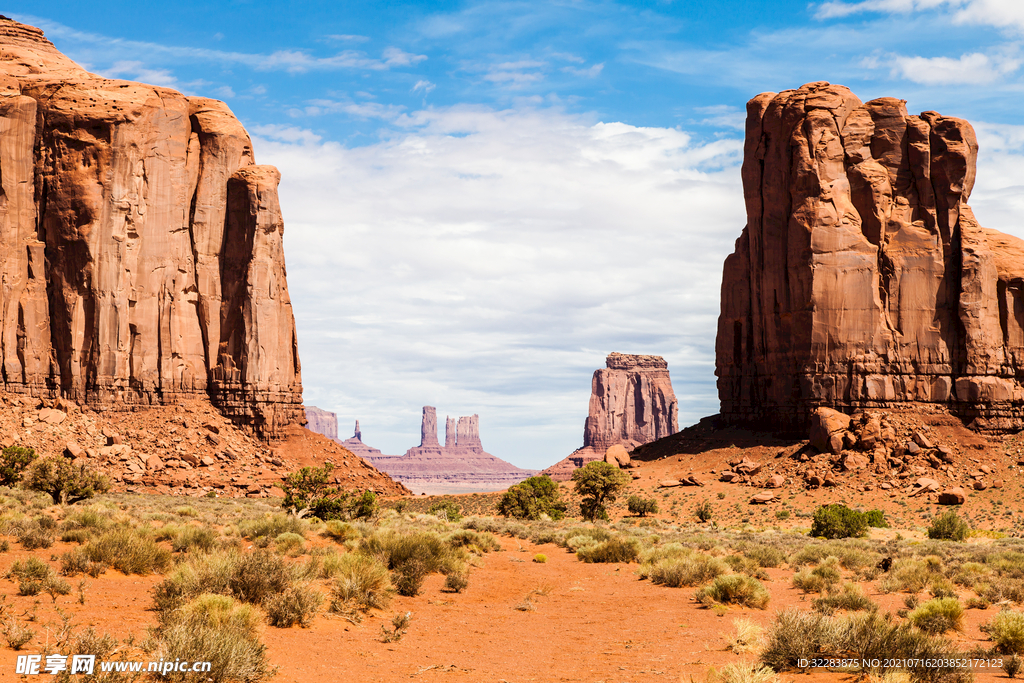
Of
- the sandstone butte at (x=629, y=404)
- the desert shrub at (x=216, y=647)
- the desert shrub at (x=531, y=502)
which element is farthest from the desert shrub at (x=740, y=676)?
the sandstone butte at (x=629, y=404)

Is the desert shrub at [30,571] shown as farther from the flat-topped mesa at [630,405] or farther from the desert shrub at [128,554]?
the flat-topped mesa at [630,405]

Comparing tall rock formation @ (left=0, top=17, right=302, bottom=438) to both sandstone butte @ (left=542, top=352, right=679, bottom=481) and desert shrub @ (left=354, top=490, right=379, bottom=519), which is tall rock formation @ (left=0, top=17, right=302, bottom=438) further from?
sandstone butte @ (left=542, top=352, right=679, bottom=481)

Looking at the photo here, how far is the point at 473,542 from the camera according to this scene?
24984 mm

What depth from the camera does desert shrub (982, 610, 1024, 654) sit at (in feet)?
38.4

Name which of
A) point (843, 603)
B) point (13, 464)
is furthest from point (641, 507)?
point (843, 603)

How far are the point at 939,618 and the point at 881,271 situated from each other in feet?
155

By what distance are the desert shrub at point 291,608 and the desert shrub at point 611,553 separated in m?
11.5

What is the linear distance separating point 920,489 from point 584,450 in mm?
100368

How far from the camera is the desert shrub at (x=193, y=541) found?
64.8ft

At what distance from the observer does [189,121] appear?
211ft

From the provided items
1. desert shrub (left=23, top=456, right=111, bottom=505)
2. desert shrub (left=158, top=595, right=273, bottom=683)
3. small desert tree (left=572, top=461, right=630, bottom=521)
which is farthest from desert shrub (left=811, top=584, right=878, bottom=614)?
small desert tree (left=572, top=461, right=630, bottom=521)

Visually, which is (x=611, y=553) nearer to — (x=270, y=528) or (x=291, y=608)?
(x=270, y=528)

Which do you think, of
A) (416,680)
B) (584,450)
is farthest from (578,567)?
(584,450)

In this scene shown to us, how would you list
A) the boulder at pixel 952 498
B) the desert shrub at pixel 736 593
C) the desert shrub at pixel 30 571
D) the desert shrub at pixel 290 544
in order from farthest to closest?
1. the boulder at pixel 952 498
2. the desert shrub at pixel 290 544
3. the desert shrub at pixel 736 593
4. the desert shrub at pixel 30 571
